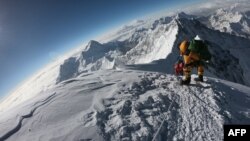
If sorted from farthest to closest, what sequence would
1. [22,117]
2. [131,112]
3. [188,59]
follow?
[188,59], [22,117], [131,112]

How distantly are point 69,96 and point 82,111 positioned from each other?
2.05 m

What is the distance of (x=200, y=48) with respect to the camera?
1395 cm

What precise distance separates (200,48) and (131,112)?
486 centimetres

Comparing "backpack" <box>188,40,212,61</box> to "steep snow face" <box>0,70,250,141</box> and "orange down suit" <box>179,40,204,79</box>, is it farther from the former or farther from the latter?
"steep snow face" <box>0,70,250,141</box>

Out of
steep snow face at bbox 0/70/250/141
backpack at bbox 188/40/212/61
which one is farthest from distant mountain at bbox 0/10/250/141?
backpack at bbox 188/40/212/61

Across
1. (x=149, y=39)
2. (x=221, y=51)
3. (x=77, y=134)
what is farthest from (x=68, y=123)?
(x=149, y=39)

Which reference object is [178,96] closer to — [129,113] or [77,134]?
[129,113]

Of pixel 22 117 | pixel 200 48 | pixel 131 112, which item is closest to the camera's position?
pixel 131 112

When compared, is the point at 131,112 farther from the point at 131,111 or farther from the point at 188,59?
the point at 188,59

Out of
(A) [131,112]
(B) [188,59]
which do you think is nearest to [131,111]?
(A) [131,112]

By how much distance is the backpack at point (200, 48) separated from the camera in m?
13.8

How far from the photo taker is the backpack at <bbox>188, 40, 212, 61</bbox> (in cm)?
1381

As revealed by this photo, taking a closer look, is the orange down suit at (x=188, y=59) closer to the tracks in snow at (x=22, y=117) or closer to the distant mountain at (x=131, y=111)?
the distant mountain at (x=131, y=111)

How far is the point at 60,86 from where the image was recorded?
16.0 meters
